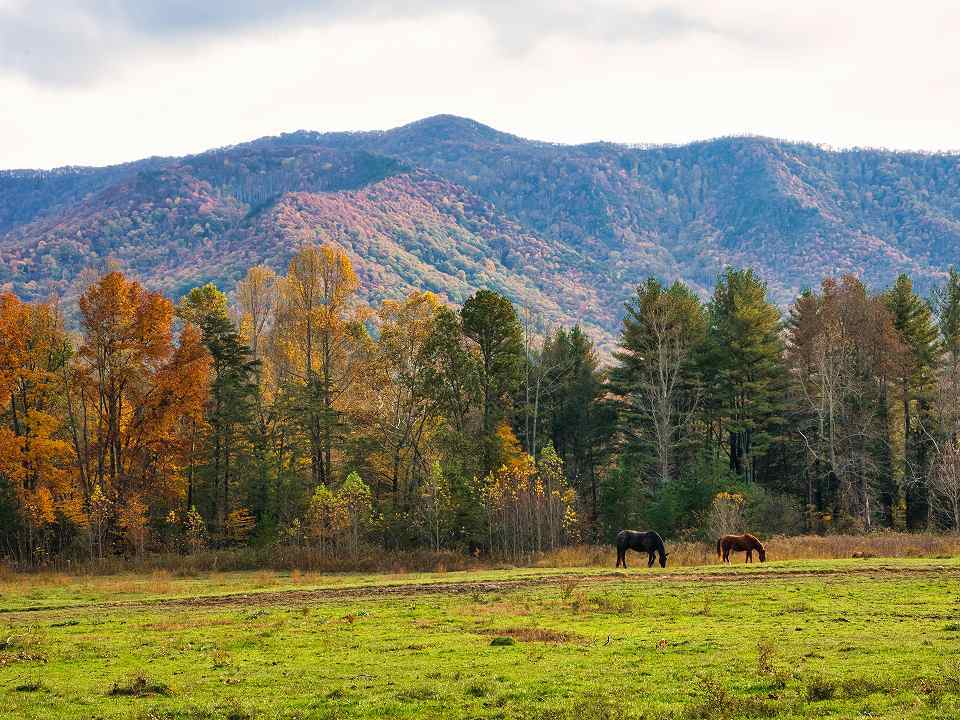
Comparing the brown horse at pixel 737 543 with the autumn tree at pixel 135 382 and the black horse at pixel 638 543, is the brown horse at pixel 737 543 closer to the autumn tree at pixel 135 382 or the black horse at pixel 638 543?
the black horse at pixel 638 543

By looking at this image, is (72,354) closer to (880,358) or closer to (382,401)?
(382,401)

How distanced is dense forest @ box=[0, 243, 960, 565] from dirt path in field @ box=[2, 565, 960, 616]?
13.9 m

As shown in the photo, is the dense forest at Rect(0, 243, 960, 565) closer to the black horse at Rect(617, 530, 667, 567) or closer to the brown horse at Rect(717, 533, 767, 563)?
the black horse at Rect(617, 530, 667, 567)

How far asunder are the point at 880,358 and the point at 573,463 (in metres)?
22.5

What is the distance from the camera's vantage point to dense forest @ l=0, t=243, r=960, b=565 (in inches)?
2035

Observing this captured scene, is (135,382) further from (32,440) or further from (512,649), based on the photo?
(512,649)

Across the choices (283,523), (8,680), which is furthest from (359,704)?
(283,523)

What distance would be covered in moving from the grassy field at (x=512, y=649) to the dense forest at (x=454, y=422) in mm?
17913

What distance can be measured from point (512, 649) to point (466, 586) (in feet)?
45.0

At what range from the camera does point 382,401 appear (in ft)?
211

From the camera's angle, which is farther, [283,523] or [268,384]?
[268,384]

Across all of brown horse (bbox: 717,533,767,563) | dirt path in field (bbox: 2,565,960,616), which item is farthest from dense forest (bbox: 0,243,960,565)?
dirt path in field (bbox: 2,565,960,616)

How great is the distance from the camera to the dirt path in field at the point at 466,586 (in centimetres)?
3070

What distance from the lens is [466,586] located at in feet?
109
